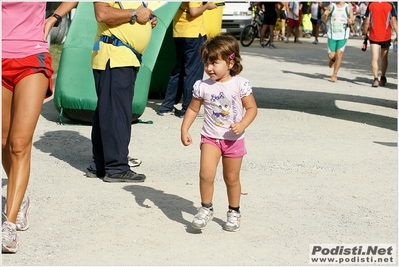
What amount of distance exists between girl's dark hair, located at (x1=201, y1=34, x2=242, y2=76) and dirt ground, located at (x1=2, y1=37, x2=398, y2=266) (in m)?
1.15

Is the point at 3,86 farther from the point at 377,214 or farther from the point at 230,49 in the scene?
the point at 377,214

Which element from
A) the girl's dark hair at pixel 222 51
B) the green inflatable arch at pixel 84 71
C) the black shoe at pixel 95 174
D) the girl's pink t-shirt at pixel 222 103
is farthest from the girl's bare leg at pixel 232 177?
the green inflatable arch at pixel 84 71

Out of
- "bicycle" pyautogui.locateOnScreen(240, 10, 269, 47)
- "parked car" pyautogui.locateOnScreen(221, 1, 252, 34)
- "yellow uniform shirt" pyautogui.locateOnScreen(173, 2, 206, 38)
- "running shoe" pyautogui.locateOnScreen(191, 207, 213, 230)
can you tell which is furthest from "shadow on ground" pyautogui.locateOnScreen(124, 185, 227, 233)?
"parked car" pyautogui.locateOnScreen(221, 1, 252, 34)

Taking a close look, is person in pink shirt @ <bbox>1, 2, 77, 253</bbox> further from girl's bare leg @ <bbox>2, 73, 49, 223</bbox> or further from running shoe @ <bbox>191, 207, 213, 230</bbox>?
running shoe @ <bbox>191, 207, 213, 230</bbox>

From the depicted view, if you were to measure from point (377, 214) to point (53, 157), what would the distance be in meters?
3.34

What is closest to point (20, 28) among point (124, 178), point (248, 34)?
point (124, 178)

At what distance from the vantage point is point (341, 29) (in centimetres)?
1522

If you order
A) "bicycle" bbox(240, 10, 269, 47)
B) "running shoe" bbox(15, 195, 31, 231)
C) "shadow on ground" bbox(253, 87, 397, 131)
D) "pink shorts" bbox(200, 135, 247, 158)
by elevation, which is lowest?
"bicycle" bbox(240, 10, 269, 47)

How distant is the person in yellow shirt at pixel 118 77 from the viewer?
6.82 metres

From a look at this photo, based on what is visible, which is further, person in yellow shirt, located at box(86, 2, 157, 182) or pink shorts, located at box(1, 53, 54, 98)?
person in yellow shirt, located at box(86, 2, 157, 182)

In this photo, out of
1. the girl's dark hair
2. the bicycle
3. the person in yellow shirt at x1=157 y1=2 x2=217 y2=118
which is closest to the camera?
the girl's dark hair

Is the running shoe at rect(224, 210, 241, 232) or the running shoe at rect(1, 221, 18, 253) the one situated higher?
the running shoe at rect(1, 221, 18, 253)

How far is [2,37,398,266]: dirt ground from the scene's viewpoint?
16.5 ft

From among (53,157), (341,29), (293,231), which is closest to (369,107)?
(341,29)
